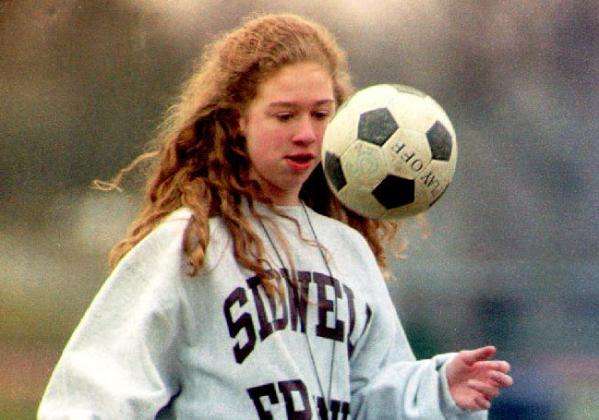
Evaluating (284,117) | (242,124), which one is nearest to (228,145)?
(242,124)

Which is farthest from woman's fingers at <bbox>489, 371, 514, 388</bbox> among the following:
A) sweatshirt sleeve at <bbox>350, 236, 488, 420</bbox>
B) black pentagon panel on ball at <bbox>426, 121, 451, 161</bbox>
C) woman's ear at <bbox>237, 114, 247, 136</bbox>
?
woman's ear at <bbox>237, 114, 247, 136</bbox>

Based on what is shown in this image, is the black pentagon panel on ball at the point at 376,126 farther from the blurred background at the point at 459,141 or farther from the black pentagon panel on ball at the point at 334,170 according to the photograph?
the blurred background at the point at 459,141

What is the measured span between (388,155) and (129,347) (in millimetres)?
786

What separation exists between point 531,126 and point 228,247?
4046mm

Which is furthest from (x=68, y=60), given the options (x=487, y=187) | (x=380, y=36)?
(x=487, y=187)

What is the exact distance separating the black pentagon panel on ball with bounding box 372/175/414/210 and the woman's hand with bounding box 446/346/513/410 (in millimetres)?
405

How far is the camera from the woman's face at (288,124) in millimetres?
3805

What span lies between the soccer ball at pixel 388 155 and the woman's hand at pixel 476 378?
1.28ft

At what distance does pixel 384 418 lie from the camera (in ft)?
12.9

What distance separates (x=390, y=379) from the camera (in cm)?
398

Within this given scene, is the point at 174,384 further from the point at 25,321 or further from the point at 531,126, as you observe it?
the point at 531,126

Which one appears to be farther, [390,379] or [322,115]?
[390,379]

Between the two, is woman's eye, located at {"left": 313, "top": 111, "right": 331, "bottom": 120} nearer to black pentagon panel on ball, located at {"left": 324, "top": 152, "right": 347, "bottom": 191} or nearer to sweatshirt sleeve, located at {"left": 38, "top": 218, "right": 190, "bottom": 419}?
black pentagon panel on ball, located at {"left": 324, "top": 152, "right": 347, "bottom": 191}

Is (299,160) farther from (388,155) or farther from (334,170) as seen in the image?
(388,155)
